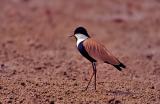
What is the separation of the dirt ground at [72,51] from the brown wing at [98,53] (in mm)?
481

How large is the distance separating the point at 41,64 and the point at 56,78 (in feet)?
5.79

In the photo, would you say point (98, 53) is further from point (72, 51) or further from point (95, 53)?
point (72, 51)

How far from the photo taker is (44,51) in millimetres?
14859

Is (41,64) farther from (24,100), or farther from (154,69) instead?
(24,100)

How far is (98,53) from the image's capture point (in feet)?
32.2

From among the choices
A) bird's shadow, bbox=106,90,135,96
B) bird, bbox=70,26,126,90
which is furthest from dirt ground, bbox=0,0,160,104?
bird, bbox=70,26,126,90

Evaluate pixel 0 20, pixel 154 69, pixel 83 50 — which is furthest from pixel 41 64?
pixel 0 20

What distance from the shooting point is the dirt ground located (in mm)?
9672

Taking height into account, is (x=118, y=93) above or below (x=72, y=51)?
below

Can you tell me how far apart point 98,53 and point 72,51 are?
5.33 m

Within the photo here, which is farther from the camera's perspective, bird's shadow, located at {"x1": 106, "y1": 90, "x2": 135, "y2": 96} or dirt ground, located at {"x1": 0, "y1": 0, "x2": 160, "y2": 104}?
bird's shadow, located at {"x1": 106, "y1": 90, "x2": 135, "y2": 96}

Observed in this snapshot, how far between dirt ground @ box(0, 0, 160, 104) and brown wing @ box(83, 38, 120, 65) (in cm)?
48

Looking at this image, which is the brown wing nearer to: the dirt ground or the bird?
the bird

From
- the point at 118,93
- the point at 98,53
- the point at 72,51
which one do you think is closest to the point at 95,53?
the point at 98,53
